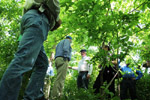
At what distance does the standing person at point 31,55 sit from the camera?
126 cm

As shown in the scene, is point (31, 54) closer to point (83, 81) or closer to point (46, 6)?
point (46, 6)

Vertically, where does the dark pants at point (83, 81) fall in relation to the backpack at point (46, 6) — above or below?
below

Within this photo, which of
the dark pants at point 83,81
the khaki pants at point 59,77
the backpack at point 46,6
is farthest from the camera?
the dark pants at point 83,81

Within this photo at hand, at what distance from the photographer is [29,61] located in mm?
1437

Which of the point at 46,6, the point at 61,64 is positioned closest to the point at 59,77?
the point at 61,64

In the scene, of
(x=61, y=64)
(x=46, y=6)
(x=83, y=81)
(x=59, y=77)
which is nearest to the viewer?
(x=46, y=6)

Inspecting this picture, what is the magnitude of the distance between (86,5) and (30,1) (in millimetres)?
773

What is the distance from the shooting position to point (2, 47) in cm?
545

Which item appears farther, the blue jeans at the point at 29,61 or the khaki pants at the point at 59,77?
the khaki pants at the point at 59,77

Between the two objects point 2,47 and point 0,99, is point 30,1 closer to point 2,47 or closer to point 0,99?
point 0,99

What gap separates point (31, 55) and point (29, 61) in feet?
0.23

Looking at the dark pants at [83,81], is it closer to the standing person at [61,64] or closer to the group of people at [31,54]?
the standing person at [61,64]

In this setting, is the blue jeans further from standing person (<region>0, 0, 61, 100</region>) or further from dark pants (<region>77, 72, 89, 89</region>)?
dark pants (<region>77, 72, 89, 89</region>)

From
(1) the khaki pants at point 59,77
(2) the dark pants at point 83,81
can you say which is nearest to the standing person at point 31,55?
(1) the khaki pants at point 59,77
